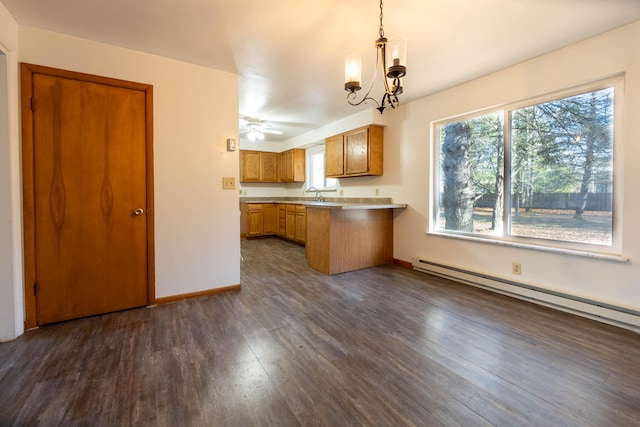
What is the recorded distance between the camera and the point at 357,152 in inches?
180

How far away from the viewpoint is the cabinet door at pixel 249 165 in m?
6.63

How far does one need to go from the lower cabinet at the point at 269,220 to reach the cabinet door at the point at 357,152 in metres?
1.66

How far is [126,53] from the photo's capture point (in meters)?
2.53

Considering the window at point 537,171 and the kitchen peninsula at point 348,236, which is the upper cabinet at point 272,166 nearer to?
the kitchen peninsula at point 348,236

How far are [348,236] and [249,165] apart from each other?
3804 millimetres

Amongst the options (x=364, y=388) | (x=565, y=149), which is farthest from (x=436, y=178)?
(x=364, y=388)

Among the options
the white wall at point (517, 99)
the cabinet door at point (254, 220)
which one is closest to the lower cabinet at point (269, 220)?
the cabinet door at point (254, 220)

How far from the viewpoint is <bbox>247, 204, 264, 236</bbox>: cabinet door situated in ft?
21.0

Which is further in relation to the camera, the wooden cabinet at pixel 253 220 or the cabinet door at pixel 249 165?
the cabinet door at pixel 249 165

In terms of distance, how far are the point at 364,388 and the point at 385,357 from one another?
0.35 metres

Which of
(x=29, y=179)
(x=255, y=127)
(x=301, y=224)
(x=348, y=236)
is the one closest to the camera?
(x=29, y=179)

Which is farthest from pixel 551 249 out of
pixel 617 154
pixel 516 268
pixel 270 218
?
pixel 270 218

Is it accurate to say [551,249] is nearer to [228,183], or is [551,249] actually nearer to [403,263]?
[403,263]

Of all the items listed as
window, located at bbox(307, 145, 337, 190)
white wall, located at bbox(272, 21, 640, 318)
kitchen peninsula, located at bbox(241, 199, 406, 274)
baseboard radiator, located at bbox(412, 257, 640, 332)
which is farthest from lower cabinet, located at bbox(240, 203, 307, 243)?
baseboard radiator, located at bbox(412, 257, 640, 332)
